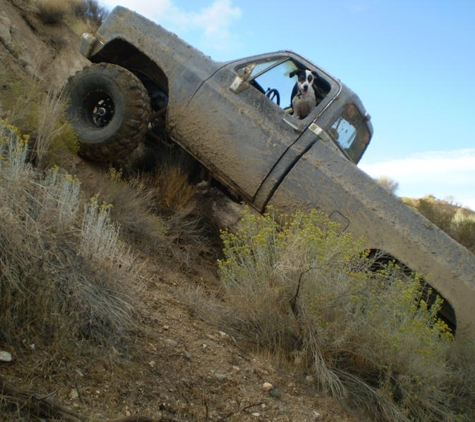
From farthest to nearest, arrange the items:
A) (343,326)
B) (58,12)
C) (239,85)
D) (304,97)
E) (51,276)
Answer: (58,12), (304,97), (239,85), (343,326), (51,276)

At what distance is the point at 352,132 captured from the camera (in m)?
6.41

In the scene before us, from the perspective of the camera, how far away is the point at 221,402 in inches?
129

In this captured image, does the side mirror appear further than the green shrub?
Yes

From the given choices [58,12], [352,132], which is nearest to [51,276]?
[352,132]

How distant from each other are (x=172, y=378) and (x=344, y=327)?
1476 mm

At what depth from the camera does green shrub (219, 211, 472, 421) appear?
4059mm

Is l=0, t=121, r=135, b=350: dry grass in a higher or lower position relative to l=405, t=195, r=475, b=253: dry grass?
lower

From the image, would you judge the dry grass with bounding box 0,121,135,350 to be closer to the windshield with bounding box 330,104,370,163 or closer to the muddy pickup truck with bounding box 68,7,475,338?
the muddy pickup truck with bounding box 68,7,475,338

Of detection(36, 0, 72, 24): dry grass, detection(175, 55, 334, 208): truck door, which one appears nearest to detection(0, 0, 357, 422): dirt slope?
detection(175, 55, 334, 208): truck door

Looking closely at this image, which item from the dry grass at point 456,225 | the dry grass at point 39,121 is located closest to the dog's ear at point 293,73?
the dry grass at point 39,121

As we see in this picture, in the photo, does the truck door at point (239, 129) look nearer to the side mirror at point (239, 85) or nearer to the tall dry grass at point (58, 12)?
the side mirror at point (239, 85)

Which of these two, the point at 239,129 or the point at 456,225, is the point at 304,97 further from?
the point at 456,225

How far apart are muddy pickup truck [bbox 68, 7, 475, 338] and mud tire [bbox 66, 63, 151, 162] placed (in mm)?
11

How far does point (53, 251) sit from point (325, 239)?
2157 millimetres
